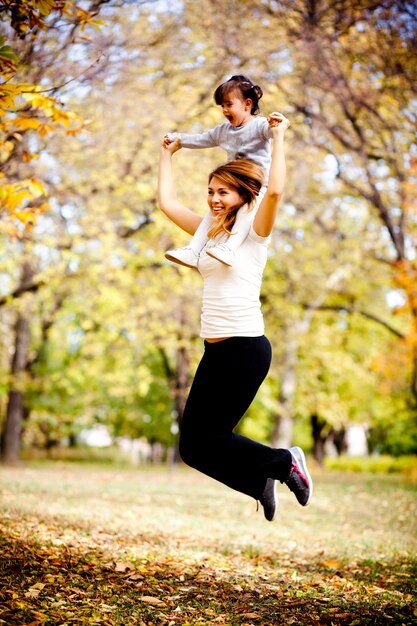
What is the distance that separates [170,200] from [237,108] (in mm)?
715

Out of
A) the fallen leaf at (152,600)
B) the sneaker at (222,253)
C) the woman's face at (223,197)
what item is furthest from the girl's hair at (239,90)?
the fallen leaf at (152,600)

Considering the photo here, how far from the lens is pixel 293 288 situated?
1748 cm

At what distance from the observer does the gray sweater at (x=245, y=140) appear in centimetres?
377

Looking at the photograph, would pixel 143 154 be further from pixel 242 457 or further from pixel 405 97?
pixel 242 457

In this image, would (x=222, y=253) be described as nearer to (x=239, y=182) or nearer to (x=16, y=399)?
(x=239, y=182)

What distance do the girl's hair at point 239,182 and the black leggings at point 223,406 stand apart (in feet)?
2.19

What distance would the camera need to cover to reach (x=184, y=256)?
3707 mm

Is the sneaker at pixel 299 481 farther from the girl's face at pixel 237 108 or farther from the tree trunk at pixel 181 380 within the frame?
the tree trunk at pixel 181 380

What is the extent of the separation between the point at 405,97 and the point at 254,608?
316 inches

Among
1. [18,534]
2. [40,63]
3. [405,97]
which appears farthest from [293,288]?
[18,534]

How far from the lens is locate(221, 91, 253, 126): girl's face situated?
385cm

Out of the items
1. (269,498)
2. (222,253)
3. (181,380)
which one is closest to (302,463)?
(269,498)

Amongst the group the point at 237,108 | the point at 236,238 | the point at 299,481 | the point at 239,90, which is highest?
the point at 239,90

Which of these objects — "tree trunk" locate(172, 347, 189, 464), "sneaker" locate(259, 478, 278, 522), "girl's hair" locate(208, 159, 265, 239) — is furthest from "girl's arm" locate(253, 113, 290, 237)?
"tree trunk" locate(172, 347, 189, 464)
